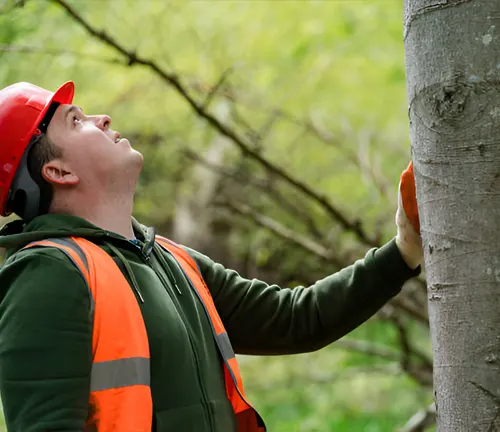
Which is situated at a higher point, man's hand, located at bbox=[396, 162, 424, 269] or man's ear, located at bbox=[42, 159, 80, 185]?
man's ear, located at bbox=[42, 159, 80, 185]

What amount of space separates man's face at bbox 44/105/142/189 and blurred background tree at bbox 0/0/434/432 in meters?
0.84

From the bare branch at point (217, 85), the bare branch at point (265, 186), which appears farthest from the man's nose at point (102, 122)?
the bare branch at point (265, 186)

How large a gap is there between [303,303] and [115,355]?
30.1 inches

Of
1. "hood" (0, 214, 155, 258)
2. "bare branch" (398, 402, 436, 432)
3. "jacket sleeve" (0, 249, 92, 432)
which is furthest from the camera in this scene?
"bare branch" (398, 402, 436, 432)

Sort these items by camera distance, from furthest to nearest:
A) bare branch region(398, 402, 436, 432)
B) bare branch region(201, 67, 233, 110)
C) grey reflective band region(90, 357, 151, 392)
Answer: bare branch region(398, 402, 436, 432) < bare branch region(201, 67, 233, 110) < grey reflective band region(90, 357, 151, 392)

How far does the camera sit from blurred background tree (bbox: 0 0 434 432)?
4.37 metres

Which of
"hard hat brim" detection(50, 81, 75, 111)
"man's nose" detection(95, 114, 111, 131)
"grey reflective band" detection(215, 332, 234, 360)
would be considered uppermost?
"hard hat brim" detection(50, 81, 75, 111)

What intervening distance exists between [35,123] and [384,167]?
5.75 meters

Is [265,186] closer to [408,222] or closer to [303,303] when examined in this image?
[303,303]

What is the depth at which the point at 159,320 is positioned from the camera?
1.89 m

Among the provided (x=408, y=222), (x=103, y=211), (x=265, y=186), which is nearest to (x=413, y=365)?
(x=265, y=186)

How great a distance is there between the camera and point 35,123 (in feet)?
6.89

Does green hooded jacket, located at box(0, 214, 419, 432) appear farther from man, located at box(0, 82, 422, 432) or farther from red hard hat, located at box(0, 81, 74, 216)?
red hard hat, located at box(0, 81, 74, 216)

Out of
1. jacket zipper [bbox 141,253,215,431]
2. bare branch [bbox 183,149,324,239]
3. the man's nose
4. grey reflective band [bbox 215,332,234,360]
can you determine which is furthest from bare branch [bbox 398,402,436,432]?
the man's nose
